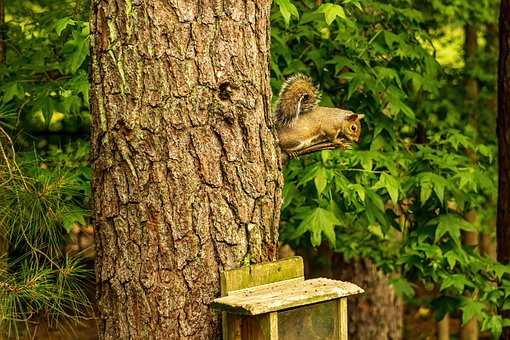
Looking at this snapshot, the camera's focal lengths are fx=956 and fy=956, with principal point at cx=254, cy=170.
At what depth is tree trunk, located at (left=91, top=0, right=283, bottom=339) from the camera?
2.54 m

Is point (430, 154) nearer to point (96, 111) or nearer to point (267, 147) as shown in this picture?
point (267, 147)

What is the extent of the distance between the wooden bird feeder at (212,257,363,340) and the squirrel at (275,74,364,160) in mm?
408

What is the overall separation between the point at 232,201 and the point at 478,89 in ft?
15.5

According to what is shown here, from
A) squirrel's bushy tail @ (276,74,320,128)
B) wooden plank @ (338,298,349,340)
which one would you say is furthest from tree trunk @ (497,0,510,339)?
wooden plank @ (338,298,349,340)

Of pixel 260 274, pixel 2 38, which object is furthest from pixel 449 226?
pixel 2 38

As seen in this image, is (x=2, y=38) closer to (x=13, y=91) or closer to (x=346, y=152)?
(x=13, y=91)

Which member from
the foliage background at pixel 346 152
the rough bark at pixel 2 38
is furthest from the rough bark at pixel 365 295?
the rough bark at pixel 2 38

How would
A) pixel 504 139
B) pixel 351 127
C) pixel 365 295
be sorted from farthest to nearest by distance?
pixel 365 295 < pixel 504 139 < pixel 351 127

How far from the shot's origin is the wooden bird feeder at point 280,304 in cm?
246

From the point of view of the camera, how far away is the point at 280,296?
250cm

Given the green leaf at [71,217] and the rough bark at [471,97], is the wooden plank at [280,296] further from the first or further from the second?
the rough bark at [471,97]

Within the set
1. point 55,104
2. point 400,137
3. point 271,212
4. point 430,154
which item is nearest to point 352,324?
point 400,137

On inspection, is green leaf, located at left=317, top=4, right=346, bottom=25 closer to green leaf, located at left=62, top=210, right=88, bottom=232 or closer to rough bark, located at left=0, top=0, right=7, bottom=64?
green leaf, located at left=62, top=210, right=88, bottom=232

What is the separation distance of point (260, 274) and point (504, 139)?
107 inches
